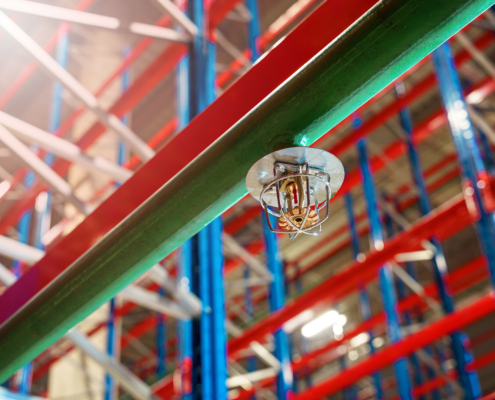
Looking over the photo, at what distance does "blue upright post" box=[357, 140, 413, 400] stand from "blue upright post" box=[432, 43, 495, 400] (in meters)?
0.87

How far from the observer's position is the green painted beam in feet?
7.11

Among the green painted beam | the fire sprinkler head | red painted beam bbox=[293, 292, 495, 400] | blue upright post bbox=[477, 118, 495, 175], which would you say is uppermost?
blue upright post bbox=[477, 118, 495, 175]

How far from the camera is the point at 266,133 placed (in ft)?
7.74

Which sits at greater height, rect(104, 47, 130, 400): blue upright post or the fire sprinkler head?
rect(104, 47, 130, 400): blue upright post

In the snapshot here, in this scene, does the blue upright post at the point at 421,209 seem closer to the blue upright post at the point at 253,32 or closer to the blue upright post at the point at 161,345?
the blue upright post at the point at 253,32

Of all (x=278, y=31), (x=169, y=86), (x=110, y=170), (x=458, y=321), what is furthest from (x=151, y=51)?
(x=458, y=321)

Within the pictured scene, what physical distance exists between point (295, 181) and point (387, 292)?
8.13 m

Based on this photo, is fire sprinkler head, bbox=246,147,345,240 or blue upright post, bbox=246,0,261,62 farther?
blue upright post, bbox=246,0,261,62

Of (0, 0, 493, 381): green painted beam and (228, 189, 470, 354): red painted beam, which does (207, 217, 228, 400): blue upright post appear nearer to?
(0, 0, 493, 381): green painted beam

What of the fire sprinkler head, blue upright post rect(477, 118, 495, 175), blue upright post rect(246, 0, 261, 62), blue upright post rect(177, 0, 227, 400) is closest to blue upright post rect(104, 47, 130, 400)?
blue upright post rect(246, 0, 261, 62)

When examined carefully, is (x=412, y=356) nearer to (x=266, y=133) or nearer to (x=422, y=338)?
(x=422, y=338)

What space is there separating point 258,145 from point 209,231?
260cm

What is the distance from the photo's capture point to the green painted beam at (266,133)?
7.11ft

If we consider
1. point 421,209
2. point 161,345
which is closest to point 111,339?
point 161,345
